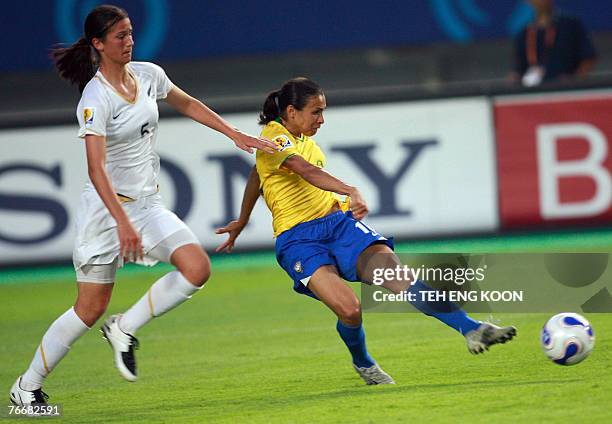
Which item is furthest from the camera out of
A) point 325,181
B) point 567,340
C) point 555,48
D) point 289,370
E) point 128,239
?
point 555,48

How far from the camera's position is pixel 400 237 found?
12.2 metres

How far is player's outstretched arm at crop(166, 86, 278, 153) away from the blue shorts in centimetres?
50

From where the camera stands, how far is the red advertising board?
12.1 meters

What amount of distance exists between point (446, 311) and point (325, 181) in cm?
89

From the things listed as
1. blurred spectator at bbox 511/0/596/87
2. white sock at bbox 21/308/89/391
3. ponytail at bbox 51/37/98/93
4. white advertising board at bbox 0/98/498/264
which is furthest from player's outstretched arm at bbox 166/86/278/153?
blurred spectator at bbox 511/0/596/87

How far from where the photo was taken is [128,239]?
5.91 m

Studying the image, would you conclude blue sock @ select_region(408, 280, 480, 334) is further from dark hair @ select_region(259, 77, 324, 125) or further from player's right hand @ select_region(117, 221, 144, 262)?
player's right hand @ select_region(117, 221, 144, 262)

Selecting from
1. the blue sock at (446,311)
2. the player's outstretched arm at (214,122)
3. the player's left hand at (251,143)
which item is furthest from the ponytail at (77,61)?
the blue sock at (446,311)

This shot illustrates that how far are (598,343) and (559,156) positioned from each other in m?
4.99

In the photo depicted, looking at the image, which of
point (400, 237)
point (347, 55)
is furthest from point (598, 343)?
point (347, 55)

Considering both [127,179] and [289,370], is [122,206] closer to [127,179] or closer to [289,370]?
[127,179]

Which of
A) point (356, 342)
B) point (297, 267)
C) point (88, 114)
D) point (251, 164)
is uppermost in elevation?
point (88, 114)

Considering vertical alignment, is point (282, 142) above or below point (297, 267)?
above

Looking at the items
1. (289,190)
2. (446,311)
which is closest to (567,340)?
(446,311)
